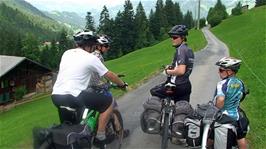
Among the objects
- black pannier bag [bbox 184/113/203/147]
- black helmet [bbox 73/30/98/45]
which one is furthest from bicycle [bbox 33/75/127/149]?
black pannier bag [bbox 184/113/203/147]

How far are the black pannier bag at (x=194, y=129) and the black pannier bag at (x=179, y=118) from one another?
77 cm

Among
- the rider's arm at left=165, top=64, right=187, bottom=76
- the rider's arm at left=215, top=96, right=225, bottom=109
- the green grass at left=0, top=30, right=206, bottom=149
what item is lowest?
the green grass at left=0, top=30, right=206, bottom=149

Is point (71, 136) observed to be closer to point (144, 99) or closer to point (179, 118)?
point (179, 118)

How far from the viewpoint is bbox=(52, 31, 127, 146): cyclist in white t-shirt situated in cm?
732

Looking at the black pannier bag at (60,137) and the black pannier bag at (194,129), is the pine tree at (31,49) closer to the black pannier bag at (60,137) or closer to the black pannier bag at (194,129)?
the black pannier bag at (194,129)

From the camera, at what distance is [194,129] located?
7656 millimetres

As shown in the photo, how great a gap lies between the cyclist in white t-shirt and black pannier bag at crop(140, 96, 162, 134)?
4.86ft

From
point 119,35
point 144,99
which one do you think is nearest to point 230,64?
point 144,99

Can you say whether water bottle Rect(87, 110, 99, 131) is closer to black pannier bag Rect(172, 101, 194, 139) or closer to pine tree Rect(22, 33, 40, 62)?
black pannier bag Rect(172, 101, 194, 139)

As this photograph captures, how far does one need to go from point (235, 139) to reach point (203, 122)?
639 millimetres

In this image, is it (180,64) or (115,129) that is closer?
(180,64)

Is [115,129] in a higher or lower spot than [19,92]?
higher

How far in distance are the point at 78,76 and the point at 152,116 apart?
87.0 inches

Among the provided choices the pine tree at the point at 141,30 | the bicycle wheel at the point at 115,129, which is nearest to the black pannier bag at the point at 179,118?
the bicycle wheel at the point at 115,129
